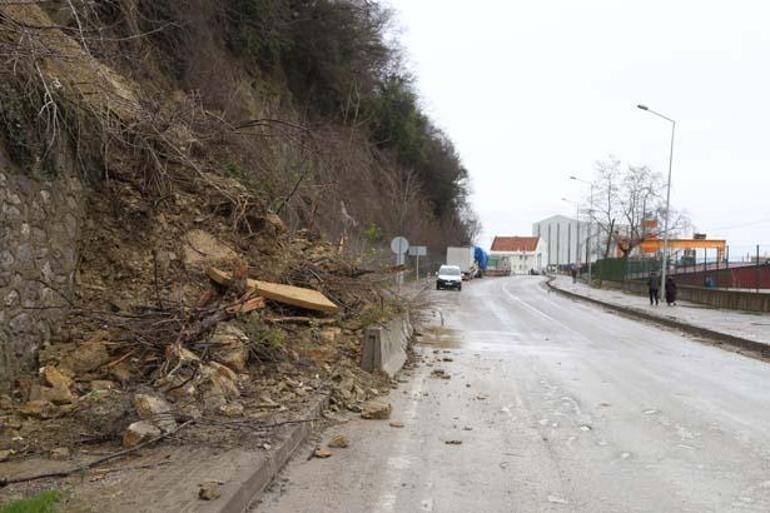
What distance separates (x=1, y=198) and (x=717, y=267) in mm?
44786

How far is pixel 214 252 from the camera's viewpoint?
988cm

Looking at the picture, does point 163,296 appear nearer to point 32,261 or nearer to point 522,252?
point 32,261

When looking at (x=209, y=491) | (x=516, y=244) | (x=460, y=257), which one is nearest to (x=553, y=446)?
(x=209, y=491)

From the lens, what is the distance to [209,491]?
443 cm

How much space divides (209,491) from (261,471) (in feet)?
2.27

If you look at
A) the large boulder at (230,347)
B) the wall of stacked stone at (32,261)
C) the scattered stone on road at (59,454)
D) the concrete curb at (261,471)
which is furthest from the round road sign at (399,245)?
the scattered stone on road at (59,454)

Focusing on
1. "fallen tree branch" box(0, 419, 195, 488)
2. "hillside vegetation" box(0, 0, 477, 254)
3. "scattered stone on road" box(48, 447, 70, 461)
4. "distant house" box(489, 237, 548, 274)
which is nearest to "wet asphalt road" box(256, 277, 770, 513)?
"fallen tree branch" box(0, 419, 195, 488)

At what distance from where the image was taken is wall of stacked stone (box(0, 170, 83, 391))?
20.9 ft

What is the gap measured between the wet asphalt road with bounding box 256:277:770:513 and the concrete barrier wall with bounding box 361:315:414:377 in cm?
42

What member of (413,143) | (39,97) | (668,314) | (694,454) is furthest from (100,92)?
(413,143)

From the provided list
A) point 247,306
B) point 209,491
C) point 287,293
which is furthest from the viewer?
point 287,293

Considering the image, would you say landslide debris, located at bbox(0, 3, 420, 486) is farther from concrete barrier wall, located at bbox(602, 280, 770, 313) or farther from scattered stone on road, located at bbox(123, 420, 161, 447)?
concrete barrier wall, located at bbox(602, 280, 770, 313)

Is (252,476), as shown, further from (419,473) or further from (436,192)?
(436,192)

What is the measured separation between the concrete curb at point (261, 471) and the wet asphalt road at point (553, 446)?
11 cm
